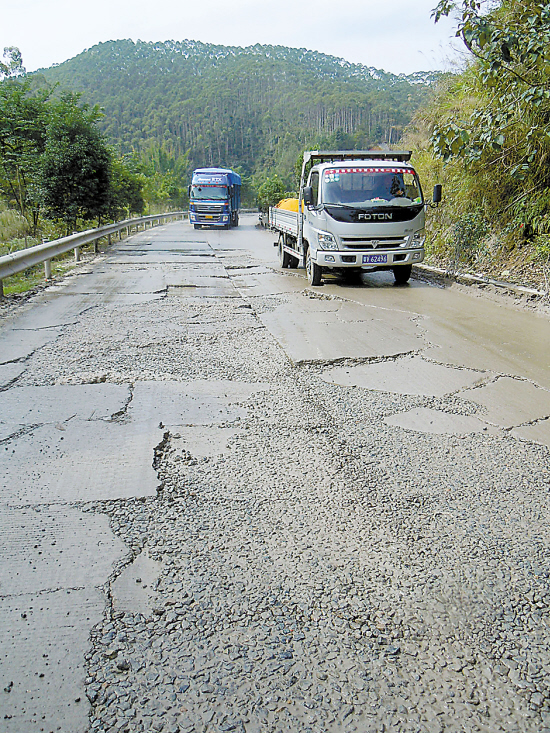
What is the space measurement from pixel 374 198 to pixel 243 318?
4518 mm

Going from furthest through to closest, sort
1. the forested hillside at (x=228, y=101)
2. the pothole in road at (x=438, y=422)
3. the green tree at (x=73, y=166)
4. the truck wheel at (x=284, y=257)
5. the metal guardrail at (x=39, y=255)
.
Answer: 1. the forested hillside at (x=228, y=101)
2. the green tree at (x=73, y=166)
3. the truck wheel at (x=284, y=257)
4. the metal guardrail at (x=39, y=255)
5. the pothole in road at (x=438, y=422)

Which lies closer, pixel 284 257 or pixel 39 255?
pixel 39 255

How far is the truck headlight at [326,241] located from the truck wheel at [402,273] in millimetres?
1359

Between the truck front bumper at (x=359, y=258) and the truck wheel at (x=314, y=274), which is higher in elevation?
the truck front bumper at (x=359, y=258)

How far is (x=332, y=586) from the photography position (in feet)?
8.55

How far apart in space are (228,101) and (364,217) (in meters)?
124

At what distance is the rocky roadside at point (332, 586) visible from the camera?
2.00 meters

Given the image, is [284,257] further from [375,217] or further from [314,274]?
[375,217]

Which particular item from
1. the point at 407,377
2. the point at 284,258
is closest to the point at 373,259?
the point at 284,258

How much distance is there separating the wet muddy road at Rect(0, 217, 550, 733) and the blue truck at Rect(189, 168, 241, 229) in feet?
97.2

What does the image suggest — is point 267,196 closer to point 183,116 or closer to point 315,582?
point 315,582

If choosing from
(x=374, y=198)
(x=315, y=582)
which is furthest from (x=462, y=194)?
(x=315, y=582)

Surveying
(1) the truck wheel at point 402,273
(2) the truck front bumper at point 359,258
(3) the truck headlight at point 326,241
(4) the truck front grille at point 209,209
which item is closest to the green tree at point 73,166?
(3) the truck headlight at point 326,241

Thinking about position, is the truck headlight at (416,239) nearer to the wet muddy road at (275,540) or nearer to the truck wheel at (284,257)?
the truck wheel at (284,257)
